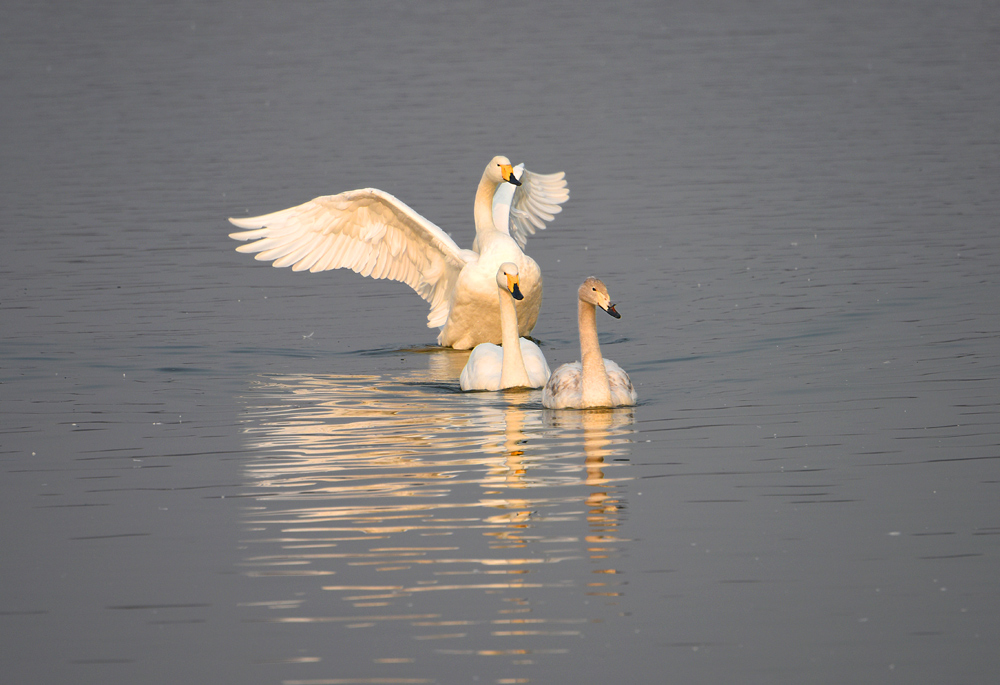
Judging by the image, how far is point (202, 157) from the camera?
3198cm

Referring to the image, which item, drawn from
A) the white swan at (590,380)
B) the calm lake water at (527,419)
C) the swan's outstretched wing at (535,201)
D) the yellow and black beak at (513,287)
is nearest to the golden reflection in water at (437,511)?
the calm lake water at (527,419)

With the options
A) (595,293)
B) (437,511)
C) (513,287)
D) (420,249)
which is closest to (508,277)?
(513,287)

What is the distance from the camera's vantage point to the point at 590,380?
1323 cm

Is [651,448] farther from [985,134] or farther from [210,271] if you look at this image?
[985,134]

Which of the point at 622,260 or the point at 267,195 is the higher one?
the point at 267,195

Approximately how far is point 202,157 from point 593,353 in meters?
20.3

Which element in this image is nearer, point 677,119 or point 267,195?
point 267,195

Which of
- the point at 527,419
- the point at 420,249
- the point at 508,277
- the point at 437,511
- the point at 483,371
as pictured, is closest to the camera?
the point at 437,511

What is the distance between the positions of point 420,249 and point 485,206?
108 cm

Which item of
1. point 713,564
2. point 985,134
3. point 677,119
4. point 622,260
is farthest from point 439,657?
point 677,119

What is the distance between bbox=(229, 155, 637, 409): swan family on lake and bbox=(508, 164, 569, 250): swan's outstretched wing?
2.07ft

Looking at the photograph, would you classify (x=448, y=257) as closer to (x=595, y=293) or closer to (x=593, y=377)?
(x=595, y=293)

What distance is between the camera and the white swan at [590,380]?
43.4ft

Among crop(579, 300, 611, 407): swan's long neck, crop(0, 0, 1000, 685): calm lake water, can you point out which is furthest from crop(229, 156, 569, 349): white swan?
crop(579, 300, 611, 407): swan's long neck
